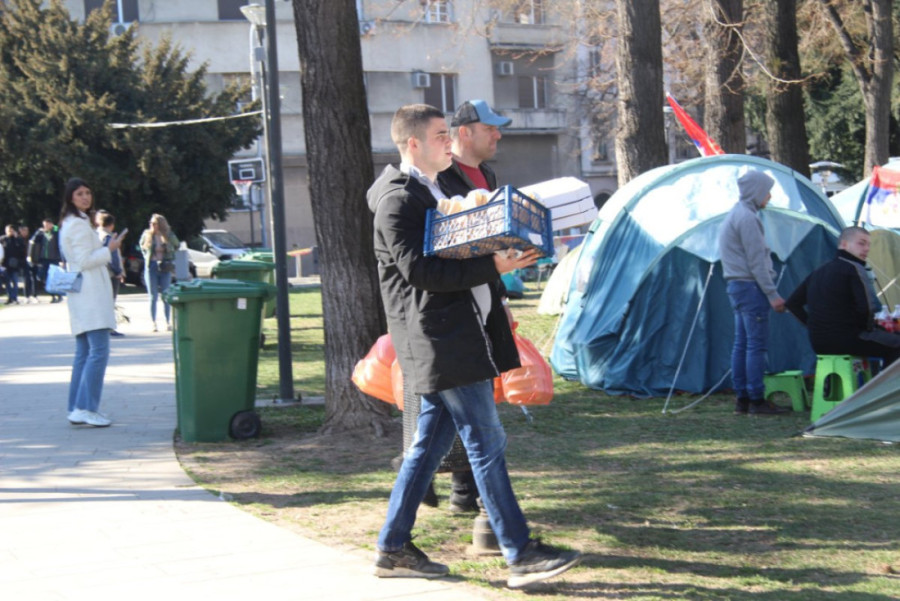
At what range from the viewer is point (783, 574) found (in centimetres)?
475

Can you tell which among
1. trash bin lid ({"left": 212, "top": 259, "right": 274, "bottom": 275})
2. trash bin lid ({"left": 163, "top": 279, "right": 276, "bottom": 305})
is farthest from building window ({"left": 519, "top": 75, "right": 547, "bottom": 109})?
trash bin lid ({"left": 163, "top": 279, "right": 276, "bottom": 305})

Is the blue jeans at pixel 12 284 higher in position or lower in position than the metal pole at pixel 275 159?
lower

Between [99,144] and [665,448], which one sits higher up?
[99,144]

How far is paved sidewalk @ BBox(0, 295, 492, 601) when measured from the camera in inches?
185

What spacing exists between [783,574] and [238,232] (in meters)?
40.0

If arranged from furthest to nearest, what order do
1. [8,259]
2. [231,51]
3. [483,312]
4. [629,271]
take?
[231,51] → [8,259] → [629,271] → [483,312]

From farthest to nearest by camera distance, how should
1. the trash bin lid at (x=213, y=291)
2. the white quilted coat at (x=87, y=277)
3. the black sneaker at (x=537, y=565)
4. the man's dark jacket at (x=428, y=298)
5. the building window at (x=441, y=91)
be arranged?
the building window at (x=441, y=91) < the white quilted coat at (x=87, y=277) < the trash bin lid at (x=213, y=291) < the black sneaker at (x=537, y=565) < the man's dark jacket at (x=428, y=298)

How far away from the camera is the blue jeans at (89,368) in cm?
867

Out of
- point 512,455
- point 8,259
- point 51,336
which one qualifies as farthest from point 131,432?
point 8,259

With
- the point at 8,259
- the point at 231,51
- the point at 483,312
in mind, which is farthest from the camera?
the point at 231,51

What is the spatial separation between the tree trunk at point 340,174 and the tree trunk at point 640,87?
540 centimetres

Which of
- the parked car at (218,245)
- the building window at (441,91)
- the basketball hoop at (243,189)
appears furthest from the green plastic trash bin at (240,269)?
the building window at (441,91)

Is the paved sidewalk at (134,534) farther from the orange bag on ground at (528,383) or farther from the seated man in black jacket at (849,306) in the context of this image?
the seated man in black jacket at (849,306)

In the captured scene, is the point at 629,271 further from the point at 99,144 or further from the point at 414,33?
the point at 414,33
